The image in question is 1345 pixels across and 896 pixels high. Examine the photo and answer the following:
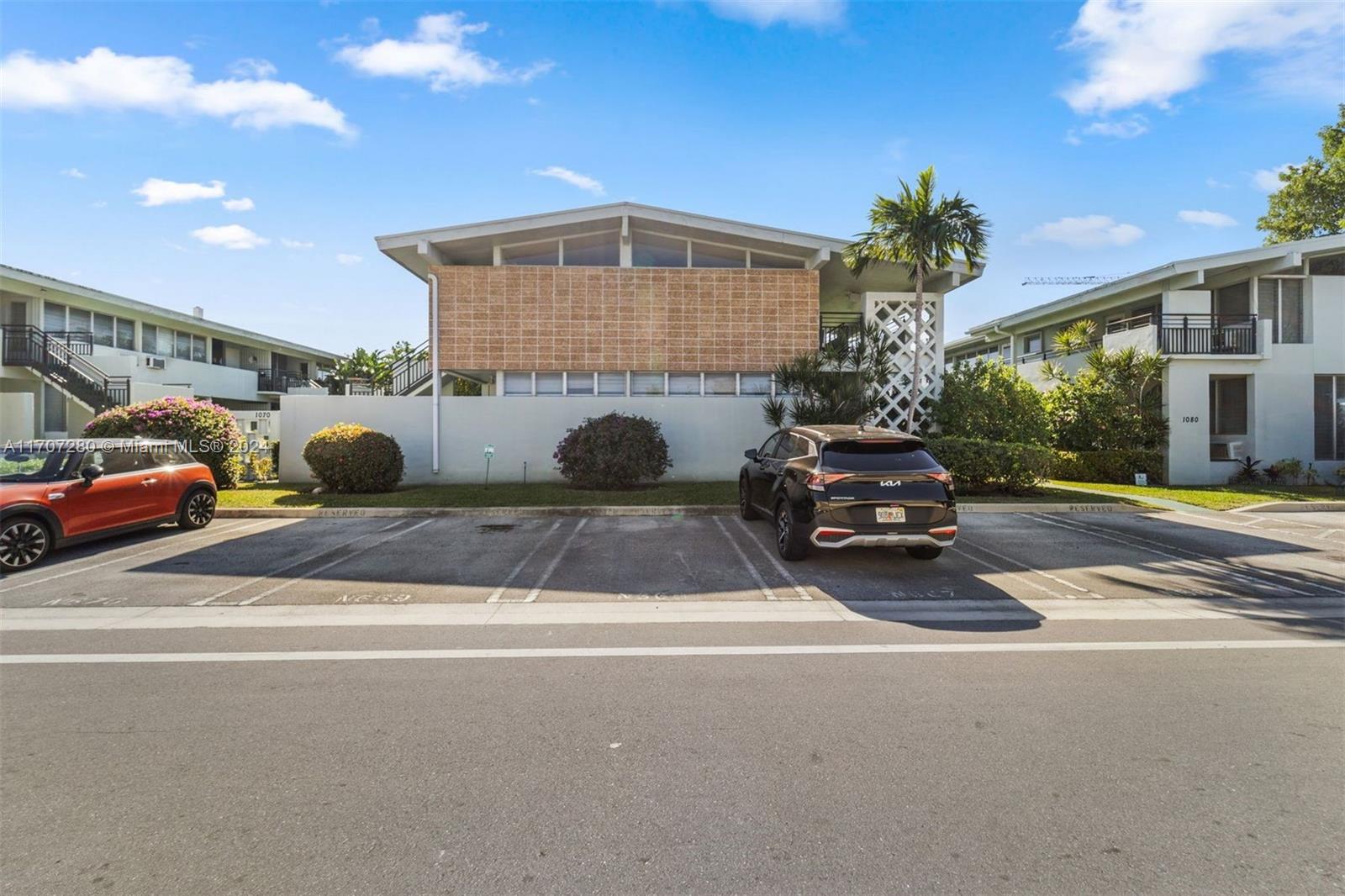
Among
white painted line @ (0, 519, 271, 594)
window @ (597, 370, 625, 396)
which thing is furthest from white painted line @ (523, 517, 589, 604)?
window @ (597, 370, 625, 396)

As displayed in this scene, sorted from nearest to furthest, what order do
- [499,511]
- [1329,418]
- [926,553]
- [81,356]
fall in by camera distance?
[926,553] → [499,511] → [1329,418] → [81,356]

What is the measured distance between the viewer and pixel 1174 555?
8953mm

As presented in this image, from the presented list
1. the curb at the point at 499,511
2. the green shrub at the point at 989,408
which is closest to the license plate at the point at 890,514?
the curb at the point at 499,511

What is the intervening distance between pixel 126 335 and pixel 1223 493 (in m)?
35.0

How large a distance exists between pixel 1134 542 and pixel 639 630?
8.26m

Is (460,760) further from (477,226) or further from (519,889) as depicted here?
(477,226)

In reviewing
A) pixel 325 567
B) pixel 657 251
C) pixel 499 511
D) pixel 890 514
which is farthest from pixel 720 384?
pixel 325 567

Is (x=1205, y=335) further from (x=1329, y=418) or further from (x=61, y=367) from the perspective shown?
(x=61, y=367)

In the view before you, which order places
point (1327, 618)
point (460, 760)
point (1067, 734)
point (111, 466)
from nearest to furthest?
point (460, 760) → point (1067, 734) → point (1327, 618) → point (111, 466)

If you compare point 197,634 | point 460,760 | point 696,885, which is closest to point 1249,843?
point 696,885

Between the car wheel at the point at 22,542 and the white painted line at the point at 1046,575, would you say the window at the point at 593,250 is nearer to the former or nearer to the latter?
the white painted line at the point at 1046,575

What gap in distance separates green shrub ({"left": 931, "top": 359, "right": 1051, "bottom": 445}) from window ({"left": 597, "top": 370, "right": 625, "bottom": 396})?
7962 millimetres

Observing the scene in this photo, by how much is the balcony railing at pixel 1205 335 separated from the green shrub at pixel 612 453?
14.5 metres

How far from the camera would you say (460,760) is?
3416 millimetres
